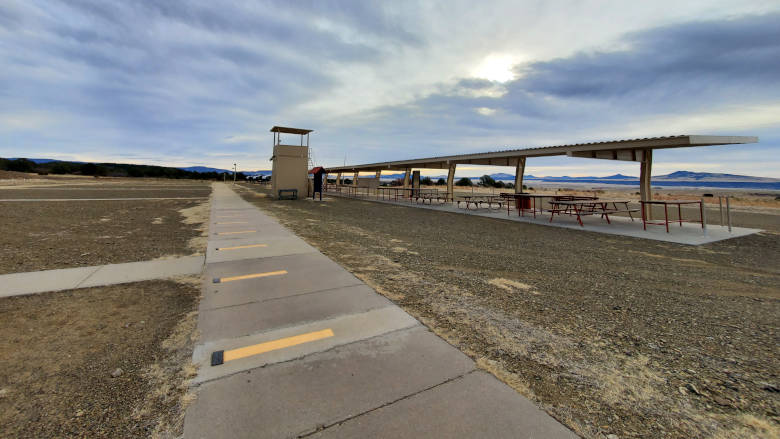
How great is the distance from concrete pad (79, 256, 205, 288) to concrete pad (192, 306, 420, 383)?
2683 mm

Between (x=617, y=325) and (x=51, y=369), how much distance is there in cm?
508

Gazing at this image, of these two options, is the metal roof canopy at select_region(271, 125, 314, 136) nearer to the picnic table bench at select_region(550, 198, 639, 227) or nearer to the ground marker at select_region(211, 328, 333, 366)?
the picnic table bench at select_region(550, 198, 639, 227)

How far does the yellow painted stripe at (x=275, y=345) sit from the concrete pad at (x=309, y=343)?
47 mm

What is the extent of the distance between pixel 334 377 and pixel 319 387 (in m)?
0.14

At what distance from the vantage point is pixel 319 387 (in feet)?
7.05

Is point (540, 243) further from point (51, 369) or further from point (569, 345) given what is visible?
point (51, 369)

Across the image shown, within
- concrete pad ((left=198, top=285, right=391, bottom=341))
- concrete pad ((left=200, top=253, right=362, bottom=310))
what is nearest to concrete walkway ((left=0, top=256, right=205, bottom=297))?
concrete pad ((left=200, top=253, right=362, bottom=310))

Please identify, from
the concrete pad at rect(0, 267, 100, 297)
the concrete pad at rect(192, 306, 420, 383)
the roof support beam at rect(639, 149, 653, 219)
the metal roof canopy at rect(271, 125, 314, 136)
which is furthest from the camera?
the metal roof canopy at rect(271, 125, 314, 136)

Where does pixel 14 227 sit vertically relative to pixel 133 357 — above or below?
above

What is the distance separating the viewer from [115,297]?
12.4 ft

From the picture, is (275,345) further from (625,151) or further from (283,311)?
(625,151)

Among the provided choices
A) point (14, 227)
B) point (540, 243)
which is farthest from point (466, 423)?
point (14, 227)

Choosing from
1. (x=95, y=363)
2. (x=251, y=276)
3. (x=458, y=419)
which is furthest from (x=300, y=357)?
(x=251, y=276)

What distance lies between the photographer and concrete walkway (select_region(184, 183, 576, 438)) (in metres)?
1.80
